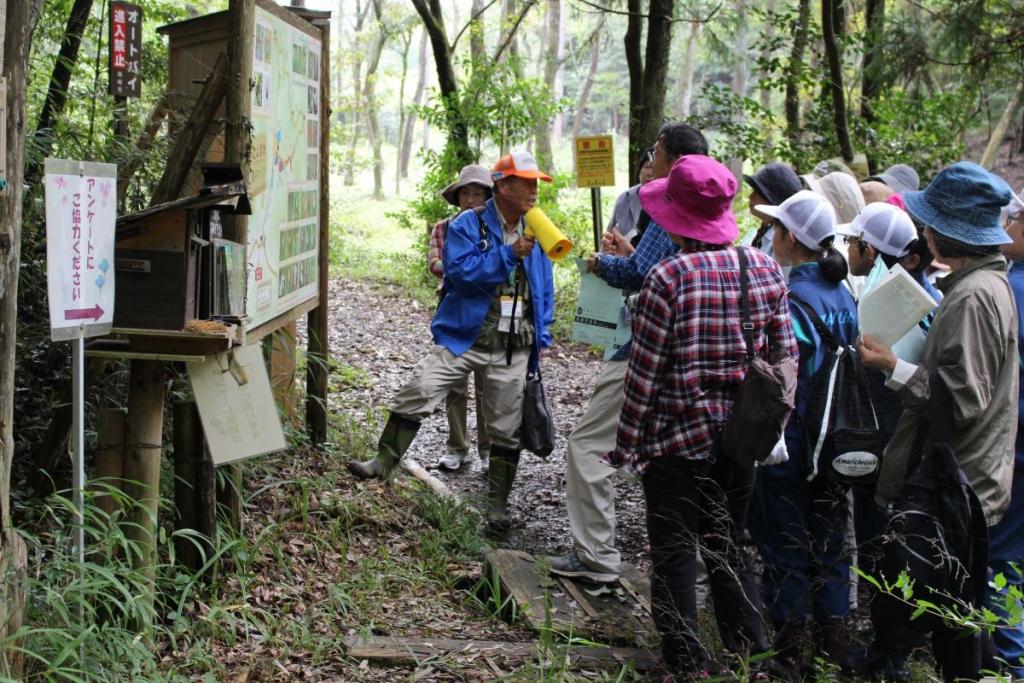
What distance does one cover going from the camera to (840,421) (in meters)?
4.27

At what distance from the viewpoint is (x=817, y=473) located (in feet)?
14.1

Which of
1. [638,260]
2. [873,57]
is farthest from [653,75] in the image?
[638,260]

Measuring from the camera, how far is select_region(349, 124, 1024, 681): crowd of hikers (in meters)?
3.77

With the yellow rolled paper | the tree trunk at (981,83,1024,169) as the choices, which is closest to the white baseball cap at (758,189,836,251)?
the yellow rolled paper

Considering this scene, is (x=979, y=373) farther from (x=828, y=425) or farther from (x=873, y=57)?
(x=873, y=57)

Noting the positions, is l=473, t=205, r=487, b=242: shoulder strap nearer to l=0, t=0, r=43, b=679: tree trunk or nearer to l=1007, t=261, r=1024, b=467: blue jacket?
l=1007, t=261, r=1024, b=467: blue jacket

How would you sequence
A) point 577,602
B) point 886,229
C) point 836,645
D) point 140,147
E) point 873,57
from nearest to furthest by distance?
point 836,645, point 886,229, point 577,602, point 140,147, point 873,57

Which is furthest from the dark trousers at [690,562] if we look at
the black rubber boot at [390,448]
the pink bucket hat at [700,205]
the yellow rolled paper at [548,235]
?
the black rubber boot at [390,448]

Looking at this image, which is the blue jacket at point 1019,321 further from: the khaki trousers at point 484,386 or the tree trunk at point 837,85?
the tree trunk at point 837,85

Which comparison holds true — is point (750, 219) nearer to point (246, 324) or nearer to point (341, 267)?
point (341, 267)

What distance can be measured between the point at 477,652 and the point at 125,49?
5.55 meters

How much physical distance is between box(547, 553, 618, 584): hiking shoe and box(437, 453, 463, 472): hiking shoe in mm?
2142

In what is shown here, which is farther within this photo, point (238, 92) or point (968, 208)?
point (238, 92)

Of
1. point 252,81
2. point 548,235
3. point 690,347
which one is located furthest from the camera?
point 548,235
